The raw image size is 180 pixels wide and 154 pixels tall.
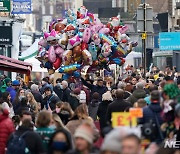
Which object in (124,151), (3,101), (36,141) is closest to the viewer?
(124,151)

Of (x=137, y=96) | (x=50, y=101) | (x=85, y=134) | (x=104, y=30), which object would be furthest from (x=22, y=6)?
(x=85, y=134)

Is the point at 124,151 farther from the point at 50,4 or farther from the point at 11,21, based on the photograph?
the point at 50,4

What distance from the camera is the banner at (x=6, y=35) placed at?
151 feet

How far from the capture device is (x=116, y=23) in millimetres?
35406

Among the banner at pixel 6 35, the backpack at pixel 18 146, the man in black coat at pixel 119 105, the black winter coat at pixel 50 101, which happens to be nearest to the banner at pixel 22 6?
the banner at pixel 6 35

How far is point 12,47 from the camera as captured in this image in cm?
4609

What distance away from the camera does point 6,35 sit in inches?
1822

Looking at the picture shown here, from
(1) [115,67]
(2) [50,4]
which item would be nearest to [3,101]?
(1) [115,67]

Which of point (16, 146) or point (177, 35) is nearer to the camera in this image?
point (16, 146)

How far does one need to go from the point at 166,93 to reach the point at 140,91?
5970 millimetres

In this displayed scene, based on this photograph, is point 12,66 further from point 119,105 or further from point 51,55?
point 51,55

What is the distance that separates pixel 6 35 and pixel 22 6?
22.1ft

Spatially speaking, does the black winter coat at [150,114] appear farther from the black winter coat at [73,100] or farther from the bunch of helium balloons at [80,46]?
the bunch of helium balloons at [80,46]

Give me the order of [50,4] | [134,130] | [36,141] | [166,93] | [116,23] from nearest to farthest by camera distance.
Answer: [134,130], [36,141], [166,93], [116,23], [50,4]
